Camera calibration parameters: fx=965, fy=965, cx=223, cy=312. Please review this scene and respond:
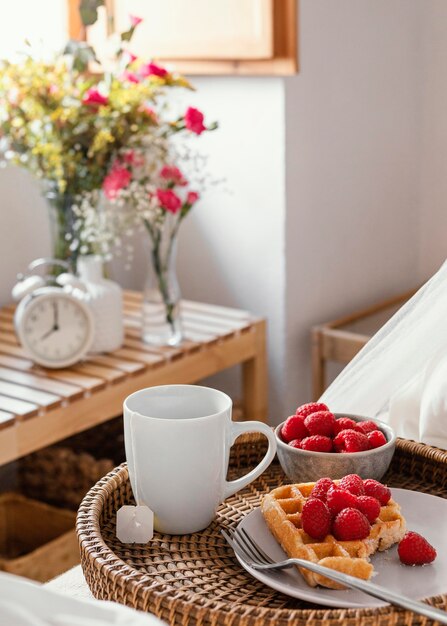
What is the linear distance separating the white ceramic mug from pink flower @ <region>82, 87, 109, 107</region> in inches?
47.2

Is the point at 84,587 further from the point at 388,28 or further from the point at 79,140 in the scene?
the point at 388,28

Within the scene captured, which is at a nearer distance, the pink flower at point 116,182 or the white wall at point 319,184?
the pink flower at point 116,182

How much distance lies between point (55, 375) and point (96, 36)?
989 mm

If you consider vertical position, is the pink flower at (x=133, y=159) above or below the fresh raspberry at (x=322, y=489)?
above

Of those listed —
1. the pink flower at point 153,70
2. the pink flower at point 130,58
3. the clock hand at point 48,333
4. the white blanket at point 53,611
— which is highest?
the pink flower at point 130,58

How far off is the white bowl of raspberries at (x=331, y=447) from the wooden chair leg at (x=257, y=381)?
1.26 m

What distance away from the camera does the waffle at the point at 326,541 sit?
79 cm

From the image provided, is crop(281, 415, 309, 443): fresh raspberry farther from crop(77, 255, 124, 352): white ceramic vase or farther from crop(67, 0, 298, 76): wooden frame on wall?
crop(67, 0, 298, 76): wooden frame on wall

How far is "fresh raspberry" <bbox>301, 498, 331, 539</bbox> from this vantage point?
0.84 meters

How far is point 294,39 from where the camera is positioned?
2.16m

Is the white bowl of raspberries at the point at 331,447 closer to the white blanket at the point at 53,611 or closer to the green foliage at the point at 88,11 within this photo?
the white blanket at the point at 53,611

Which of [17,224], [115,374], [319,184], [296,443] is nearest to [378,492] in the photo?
[296,443]

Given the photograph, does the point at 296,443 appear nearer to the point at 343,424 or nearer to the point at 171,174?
the point at 343,424

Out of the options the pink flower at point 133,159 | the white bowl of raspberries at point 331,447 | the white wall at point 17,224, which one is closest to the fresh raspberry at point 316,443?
the white bowl of raspberries at point 331,447
